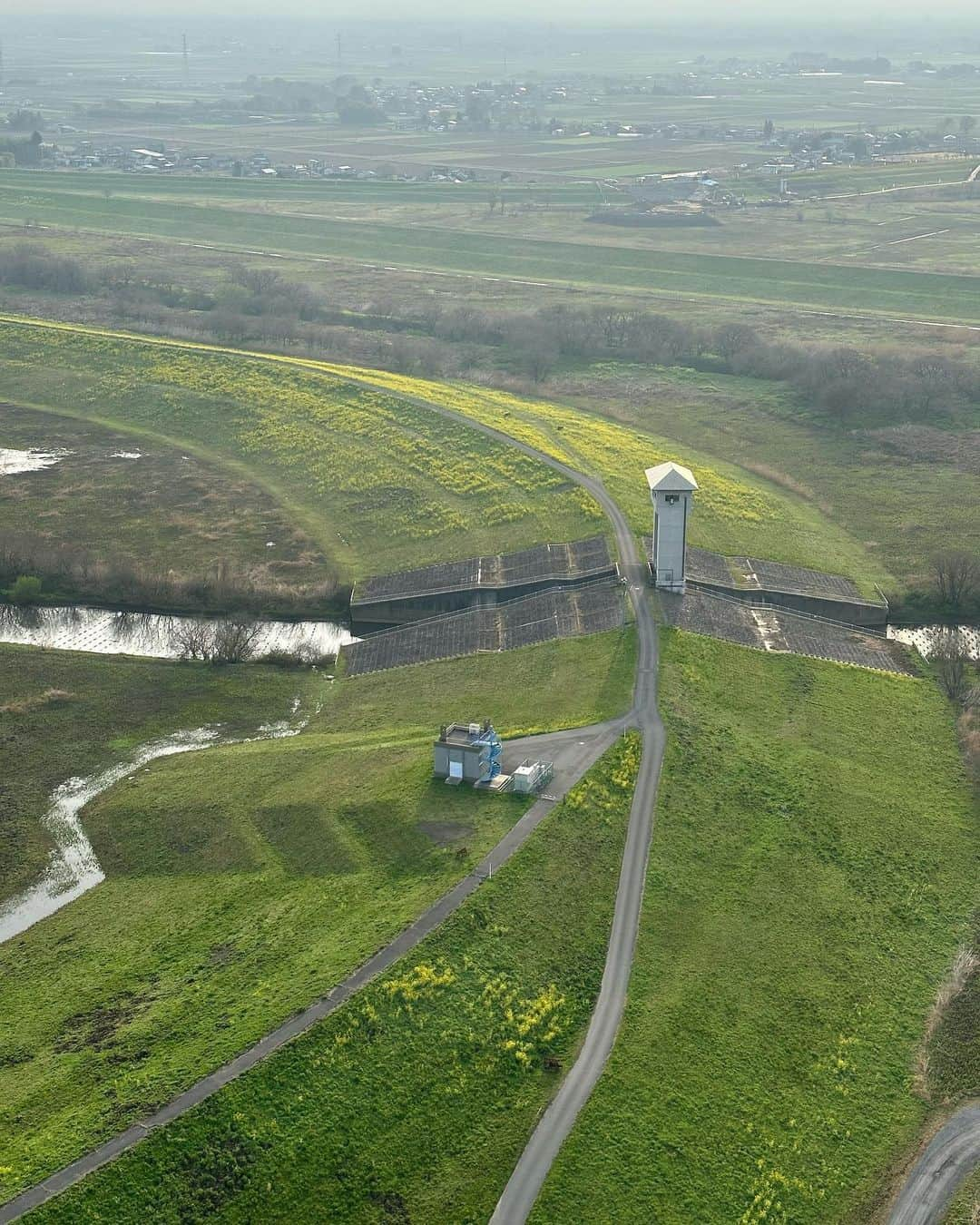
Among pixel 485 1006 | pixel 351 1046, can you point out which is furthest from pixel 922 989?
pixel 351 1046

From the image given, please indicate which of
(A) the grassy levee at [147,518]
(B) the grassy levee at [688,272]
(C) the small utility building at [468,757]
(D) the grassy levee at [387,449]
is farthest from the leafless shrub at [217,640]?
(B) the grassy levee at [688,272]

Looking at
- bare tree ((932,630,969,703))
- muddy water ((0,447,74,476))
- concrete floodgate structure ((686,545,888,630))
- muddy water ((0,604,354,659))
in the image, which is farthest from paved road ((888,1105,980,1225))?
muddy water ((0,447,74,476))

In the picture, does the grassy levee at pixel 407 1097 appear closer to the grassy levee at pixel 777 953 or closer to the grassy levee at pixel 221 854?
the grassy levee at pixel 221 854

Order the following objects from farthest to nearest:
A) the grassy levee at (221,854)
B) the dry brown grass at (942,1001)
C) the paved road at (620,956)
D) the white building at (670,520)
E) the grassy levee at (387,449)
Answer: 1. the grassy levee at (387,449)
2. the white building at (670,520)
3. the dry brown grass at (942,1001)
4. the grassy levee at (221,854)
5. the paved road at (620,956)

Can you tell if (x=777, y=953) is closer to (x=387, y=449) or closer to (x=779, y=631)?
(x=779, y=631)

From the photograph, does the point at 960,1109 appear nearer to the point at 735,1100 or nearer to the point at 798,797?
the point at 735,1100

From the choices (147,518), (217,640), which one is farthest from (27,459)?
(217,640)
